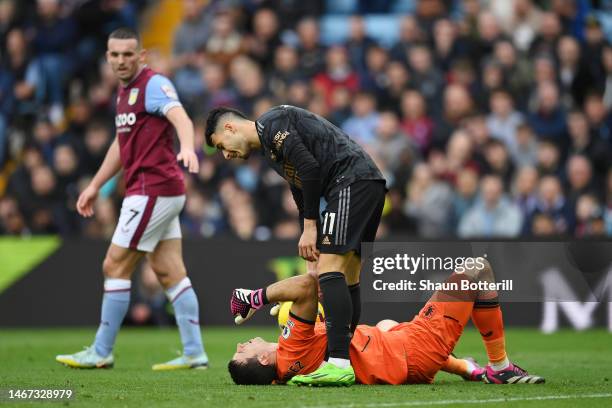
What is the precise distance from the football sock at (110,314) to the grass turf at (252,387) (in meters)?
0.26

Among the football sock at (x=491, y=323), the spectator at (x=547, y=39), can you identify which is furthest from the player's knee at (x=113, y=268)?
the spectator at (x=547, y=39)

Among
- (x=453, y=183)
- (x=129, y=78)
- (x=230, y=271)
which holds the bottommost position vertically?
(x=230, y=271)

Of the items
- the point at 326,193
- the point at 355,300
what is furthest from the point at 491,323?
the point at 326,193

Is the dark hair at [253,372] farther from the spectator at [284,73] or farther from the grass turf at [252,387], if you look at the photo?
the spectator at [284,73]

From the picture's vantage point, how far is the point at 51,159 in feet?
58.6

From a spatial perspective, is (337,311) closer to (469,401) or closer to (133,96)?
(469,401)

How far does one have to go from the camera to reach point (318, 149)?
7.80 m

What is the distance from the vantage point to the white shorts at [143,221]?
9.58 meters

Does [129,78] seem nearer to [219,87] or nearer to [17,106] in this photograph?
[219,87]

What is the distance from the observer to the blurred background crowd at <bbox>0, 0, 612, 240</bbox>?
50.6 feet

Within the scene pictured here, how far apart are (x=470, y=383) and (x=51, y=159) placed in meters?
11.3

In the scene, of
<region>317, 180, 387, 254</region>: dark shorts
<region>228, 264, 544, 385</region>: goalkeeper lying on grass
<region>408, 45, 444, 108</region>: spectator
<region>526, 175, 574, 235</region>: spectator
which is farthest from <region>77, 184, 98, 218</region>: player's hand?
<region>408, 45, 444, 108</region>: spectator

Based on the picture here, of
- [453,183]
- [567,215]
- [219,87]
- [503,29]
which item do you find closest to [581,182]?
[567,215]

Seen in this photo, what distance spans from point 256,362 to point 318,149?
1549 mm
